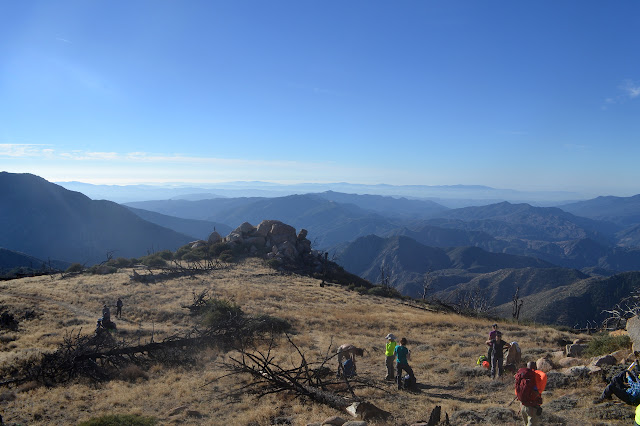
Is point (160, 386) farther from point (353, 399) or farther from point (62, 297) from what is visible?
point (62, 297)

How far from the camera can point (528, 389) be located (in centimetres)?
702

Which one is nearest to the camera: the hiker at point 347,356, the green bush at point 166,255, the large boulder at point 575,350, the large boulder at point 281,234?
the hiker at point 347,356

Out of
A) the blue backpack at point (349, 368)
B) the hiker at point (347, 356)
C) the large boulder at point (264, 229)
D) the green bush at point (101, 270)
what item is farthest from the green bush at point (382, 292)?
the green bush at point (101, 270)

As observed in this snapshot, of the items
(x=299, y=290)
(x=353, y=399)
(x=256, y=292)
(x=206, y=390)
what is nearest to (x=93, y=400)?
(x=206, y=390)

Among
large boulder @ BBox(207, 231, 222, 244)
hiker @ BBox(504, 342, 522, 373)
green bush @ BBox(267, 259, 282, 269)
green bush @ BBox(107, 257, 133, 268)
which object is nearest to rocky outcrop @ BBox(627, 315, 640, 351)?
hiker @ BBox(504, 342, 522, 373)

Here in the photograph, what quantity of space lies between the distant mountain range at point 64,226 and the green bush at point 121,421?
158468 millimetres

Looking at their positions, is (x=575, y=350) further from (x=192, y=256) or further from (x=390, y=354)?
(x=192, y=256)

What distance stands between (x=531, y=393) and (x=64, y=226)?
208 meters

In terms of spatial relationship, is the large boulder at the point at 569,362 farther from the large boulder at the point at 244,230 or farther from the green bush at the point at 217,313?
the large boulder at the point at 244,230

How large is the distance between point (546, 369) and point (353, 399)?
23.6 ft

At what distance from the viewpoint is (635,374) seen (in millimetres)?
7961

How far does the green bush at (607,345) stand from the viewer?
12078 millimetres

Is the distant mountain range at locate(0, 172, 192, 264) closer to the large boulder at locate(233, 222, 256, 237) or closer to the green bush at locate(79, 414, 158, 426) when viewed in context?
the large boulder at locate(233, 222, 256, 237)

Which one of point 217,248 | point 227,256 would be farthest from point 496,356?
point 217,248
